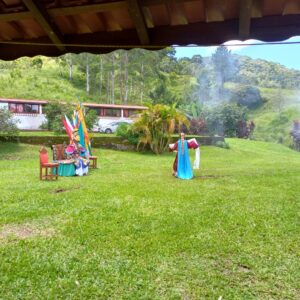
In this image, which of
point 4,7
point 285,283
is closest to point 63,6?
point 4,7

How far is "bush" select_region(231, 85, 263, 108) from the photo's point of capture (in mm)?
52062

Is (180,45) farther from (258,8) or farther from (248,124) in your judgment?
(248,124)

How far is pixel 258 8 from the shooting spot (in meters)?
2.81

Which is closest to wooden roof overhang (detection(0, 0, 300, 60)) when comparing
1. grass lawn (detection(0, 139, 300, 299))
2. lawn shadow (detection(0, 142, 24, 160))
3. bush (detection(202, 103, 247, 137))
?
grass lawn (detection(0, 139, 300, 299))

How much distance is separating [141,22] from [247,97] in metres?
51.6

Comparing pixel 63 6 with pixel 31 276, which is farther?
pixel 31 276

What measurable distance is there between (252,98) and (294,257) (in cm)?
A: 5067

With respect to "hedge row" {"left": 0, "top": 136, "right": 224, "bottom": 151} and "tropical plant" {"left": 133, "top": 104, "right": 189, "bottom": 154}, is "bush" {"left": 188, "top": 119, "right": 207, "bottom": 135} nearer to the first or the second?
"tropical plant" {"left": 133, "top": 104, "right": 189, "bottom": 154}

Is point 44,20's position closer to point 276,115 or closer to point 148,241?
point 148,241

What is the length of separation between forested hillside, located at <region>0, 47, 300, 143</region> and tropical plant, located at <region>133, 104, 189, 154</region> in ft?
32.8

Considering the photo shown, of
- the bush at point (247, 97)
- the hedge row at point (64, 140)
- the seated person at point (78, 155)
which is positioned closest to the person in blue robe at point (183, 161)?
the seated person at point (78, 155)

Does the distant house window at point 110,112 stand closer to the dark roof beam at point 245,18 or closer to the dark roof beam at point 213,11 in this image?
the dark roof beam at point 213,11

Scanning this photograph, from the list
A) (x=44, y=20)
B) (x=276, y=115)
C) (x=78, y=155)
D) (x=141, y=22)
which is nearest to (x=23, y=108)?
(x=78, y=155)

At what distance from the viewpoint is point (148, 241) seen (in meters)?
4.90
